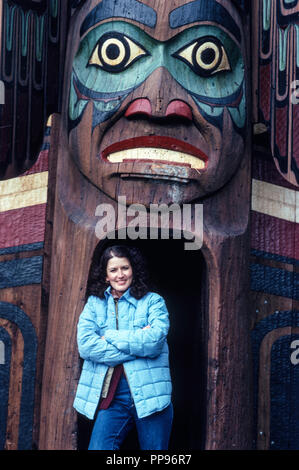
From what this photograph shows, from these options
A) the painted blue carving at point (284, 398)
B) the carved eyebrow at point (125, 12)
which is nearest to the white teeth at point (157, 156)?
the carved eyebrow at point (125, 12)

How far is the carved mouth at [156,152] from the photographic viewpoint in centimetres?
396

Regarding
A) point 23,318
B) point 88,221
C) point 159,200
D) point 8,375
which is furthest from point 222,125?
Answer: point 8,375

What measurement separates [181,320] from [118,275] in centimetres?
89

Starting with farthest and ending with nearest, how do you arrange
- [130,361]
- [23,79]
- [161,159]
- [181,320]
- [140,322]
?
[181,320] < [23,79] < [161,159] < [140,322] < [130,361]

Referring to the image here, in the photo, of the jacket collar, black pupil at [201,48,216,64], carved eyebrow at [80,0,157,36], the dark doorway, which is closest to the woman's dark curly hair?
the jacket collar

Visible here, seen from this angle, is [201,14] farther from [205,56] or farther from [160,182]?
[160,182]

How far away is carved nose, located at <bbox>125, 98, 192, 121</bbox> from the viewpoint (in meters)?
3.94

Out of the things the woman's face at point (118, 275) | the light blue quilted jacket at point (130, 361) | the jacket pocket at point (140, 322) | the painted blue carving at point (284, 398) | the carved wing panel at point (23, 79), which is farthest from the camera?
the painted blue carving at point (284, 398)

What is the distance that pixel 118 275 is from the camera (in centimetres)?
395

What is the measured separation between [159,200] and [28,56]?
113cm

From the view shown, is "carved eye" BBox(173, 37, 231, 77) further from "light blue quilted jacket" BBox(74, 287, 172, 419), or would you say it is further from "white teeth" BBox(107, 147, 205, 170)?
"light blue quilted jacket" BBox(74, 287, 172, 419)

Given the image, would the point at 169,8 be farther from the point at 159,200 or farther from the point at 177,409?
the point at 177,409

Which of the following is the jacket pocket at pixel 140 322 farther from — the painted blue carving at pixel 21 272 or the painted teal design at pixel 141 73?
the painted teal design at pixel 141 73

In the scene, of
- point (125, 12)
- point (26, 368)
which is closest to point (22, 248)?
point (26, 368)
